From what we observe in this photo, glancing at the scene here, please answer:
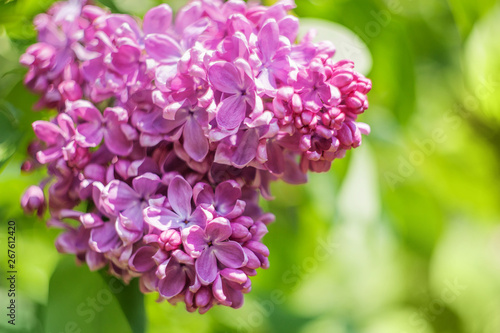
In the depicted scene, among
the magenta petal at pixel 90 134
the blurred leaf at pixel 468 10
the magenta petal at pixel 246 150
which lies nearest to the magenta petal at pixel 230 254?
the magenta petal at pixel 246 150

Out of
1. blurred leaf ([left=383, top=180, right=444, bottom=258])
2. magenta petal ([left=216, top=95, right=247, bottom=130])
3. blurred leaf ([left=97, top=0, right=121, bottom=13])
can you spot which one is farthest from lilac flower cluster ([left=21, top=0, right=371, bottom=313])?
blurred leaf ([left=383, top=180, right=444, bottom=258])

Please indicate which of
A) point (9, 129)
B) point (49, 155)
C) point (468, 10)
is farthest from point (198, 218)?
point (468, 10)

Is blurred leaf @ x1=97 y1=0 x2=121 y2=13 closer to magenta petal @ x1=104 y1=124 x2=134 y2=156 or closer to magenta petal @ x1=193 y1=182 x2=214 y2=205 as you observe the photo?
magenta petal @ x1=104 y1=124 x2=134 y2=156

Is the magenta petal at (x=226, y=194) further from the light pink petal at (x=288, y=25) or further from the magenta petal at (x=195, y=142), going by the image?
the light pink petal at (x=288, y=25)

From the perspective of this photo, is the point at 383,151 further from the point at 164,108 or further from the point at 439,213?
the point at 164,108

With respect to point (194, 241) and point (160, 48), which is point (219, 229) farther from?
point (160, 48)
